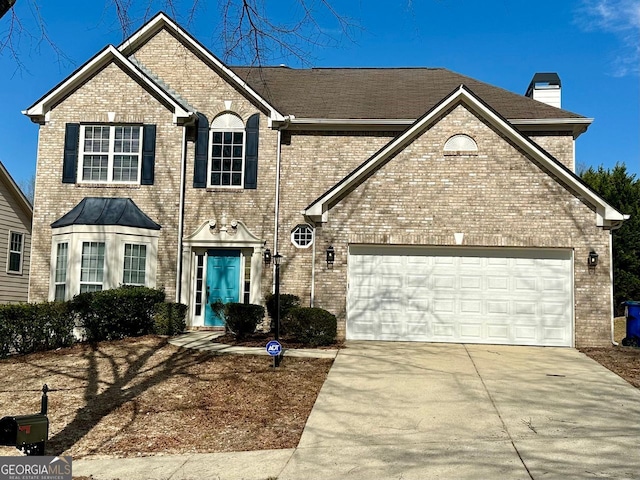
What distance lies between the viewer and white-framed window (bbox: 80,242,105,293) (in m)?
15.5

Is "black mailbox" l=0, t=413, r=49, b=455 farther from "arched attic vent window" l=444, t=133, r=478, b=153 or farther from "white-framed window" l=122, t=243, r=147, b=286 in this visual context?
"arched attic vent window" l=444, t=133, r=478, b=153

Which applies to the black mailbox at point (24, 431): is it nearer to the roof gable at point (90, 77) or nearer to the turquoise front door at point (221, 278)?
the turquoise front door at point (221, 278)

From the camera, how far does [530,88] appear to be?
19.9 meters

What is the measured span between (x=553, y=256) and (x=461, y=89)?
14.2 ft

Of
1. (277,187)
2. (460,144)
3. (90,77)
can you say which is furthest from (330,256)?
(90,77)

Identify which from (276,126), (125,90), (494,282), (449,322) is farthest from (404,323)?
(125,90)

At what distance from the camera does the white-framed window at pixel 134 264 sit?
623 inches

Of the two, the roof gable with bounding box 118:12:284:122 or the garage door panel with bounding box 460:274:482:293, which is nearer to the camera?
the garage door panel with bounding box 460:274:482:293

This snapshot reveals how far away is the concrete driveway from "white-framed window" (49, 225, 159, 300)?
21.4ft

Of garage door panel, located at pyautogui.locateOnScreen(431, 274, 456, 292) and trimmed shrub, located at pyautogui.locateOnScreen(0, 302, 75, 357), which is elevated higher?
garage door panel, located at pyautogui.locateOnScreen(431, 274, 456, 292)

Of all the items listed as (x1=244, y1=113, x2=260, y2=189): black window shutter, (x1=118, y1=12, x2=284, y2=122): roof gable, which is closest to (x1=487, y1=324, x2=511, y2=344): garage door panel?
(x1=244, y1=113, x2=260, y2=189): black window shutter

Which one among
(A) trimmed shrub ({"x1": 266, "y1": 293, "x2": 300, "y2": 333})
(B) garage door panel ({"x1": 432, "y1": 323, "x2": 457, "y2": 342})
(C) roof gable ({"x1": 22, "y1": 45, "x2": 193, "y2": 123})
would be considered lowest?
(B) garage door panel ({"x1": 432, "y1": 323, "x2": 457, "y2": 342})

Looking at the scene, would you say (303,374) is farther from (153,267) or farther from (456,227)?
(153,267)

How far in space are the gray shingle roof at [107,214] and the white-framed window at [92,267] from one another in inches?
25.7
